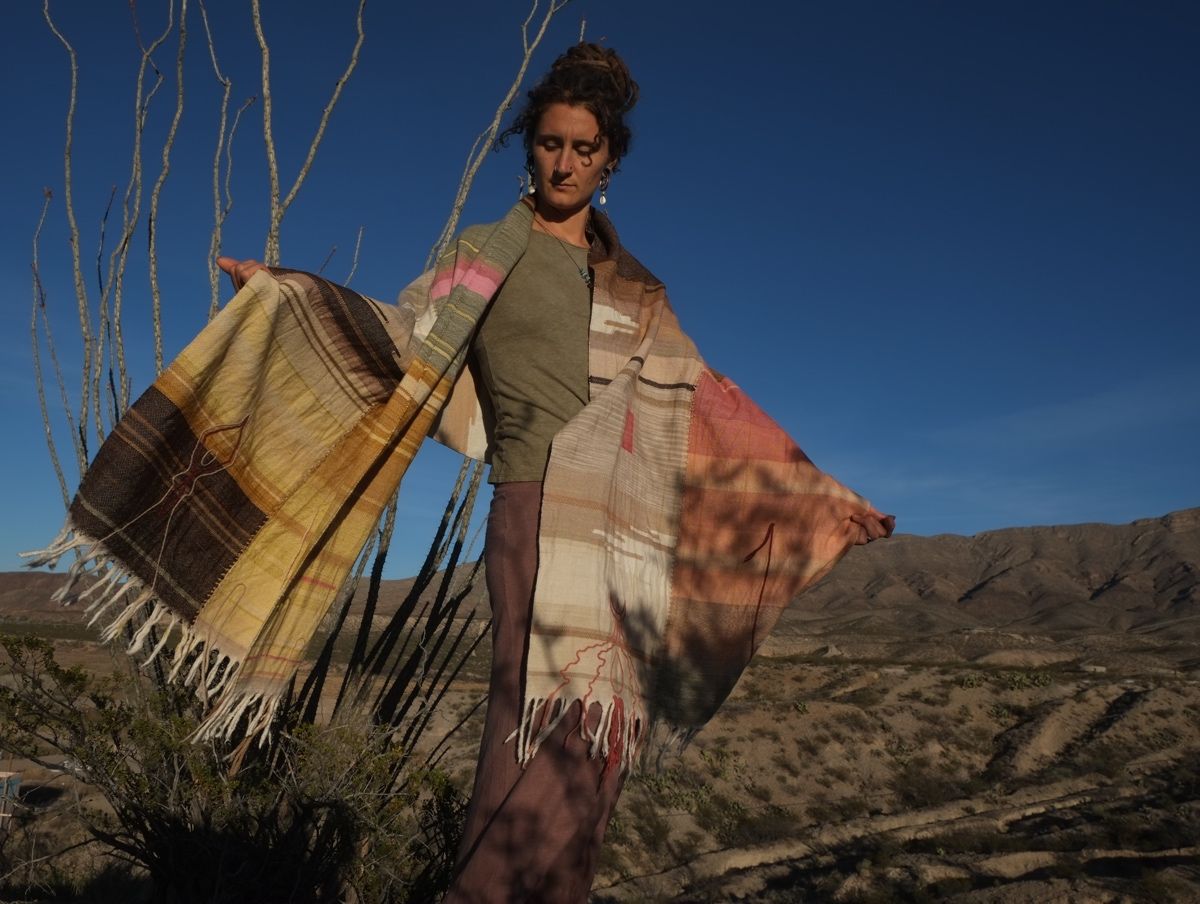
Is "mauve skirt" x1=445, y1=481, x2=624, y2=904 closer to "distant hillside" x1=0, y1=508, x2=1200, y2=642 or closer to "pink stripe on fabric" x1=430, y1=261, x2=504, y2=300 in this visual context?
"pink stripe on fabric" x1=430, y1=261, x2=504, y2=300

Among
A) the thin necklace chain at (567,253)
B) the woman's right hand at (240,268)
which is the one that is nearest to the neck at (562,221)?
the thin necklace chain at (567,253)

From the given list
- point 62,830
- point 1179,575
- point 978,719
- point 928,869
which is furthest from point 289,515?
point 1179,575

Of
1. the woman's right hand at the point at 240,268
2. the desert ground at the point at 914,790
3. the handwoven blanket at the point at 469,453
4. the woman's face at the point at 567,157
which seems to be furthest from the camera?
the desert ground at the point at 914,790

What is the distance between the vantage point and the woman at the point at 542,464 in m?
1.70

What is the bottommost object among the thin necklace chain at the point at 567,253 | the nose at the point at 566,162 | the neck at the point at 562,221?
the thin necklace chain at the point at 567,253

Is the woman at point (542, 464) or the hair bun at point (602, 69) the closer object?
the woman at point (542, 464)

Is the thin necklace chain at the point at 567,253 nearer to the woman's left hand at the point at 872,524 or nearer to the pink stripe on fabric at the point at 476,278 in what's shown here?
the pink stripe on fabric at the point at 476,278

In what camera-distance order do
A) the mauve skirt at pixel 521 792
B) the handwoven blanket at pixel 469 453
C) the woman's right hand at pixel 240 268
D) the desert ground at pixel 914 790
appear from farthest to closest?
the desert ground at pixel 914 790 < the woman's right hand at pixel 240 268 < the handwoven blanket at pixel 469 453 < the mauve skirt at pixel 521 792

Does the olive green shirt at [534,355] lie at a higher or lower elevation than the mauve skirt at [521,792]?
higher

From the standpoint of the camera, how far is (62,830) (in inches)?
314

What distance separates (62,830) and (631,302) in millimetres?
8684

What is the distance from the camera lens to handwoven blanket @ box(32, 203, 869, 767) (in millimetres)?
1822

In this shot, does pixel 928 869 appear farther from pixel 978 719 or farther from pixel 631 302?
pixel 978 719

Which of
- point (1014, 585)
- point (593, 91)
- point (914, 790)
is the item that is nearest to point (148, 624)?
point (593, 91)
